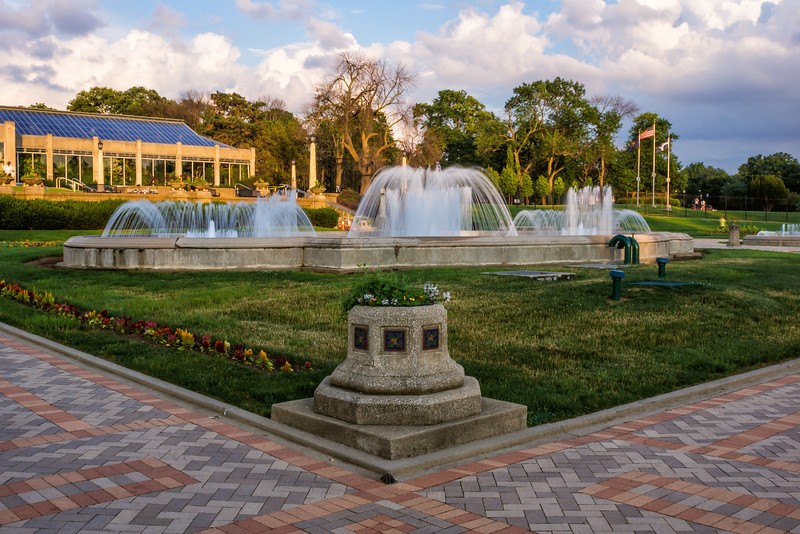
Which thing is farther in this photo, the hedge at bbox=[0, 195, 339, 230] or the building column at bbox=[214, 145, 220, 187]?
the building column at bbox=[214, 145, 220, 187]

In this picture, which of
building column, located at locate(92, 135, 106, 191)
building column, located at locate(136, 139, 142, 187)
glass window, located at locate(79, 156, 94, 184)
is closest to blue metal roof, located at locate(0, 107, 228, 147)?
glass window, located at locate(79, 156, 94, 184)

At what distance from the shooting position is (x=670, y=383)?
8109mm

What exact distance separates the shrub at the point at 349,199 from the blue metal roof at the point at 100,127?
14.8 meters

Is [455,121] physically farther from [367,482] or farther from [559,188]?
[367,482]

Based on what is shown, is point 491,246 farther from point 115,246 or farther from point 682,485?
point 682,485

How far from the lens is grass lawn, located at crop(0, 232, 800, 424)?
7836 mm

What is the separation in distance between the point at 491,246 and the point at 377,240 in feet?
8.93

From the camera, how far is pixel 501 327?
34.5 feet

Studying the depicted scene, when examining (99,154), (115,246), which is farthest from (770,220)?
(115,246)

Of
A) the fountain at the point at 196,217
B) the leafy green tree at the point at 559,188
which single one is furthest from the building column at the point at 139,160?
the leafy green tree at the point at 559,188

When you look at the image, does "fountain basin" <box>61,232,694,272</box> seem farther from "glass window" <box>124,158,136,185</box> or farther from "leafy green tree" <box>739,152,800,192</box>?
"leafy green tree" <box>739,152,800,192</box>

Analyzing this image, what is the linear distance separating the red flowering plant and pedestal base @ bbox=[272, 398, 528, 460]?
1839 mm

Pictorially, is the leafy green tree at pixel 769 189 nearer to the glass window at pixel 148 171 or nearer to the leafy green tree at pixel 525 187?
the leafy green tree at pixel 525 187

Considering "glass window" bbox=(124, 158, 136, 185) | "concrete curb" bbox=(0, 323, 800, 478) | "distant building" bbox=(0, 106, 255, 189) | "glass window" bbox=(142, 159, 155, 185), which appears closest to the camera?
"concrete curb" bbox=(0, 323, 800, 478)
